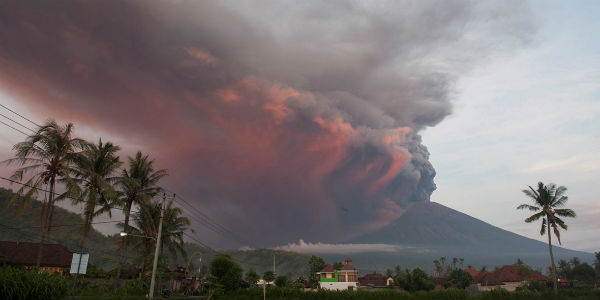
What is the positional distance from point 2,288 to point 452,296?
188 feet

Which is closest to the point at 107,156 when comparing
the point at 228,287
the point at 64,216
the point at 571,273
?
the point at 228,287

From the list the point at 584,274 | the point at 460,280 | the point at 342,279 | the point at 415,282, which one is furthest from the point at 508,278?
the point at 342,279

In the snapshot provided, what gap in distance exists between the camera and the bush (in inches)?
874

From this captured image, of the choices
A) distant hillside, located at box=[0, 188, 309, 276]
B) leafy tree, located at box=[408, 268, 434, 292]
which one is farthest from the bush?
leafy tree, located at box=[408, 268, 434, 292]

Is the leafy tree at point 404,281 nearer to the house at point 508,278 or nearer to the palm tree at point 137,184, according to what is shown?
the house at point 508,278

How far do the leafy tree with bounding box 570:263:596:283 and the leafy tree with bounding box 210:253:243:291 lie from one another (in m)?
117

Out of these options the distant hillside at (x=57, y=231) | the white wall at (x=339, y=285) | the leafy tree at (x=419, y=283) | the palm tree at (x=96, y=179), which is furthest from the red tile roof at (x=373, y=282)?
the palm tree at (x=96, y=179)

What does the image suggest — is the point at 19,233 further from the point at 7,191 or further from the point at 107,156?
the point at 107,156

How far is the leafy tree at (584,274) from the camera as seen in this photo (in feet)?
386

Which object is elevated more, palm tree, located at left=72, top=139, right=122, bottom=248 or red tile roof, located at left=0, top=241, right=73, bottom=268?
palm tree, located at left=72, top=139, right=122, bottom=248

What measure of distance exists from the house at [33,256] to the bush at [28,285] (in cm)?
3432

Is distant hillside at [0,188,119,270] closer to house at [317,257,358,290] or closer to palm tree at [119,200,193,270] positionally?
palm tree at [119,200,193,270]

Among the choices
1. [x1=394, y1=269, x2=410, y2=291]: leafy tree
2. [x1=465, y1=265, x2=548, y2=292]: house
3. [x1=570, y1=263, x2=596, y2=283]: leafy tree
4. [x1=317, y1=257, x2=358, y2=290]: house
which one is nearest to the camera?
[x1=317, y1=257, x2=358, y2=290]: house

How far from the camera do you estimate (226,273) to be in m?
60.7
